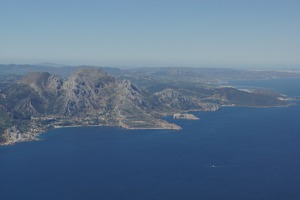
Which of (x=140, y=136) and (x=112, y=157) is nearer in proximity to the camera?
(x=112, y=157)

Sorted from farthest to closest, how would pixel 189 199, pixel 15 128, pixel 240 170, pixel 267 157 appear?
pixel 15 128, pixel 267 157, pixel 240 170, pixel 189 199

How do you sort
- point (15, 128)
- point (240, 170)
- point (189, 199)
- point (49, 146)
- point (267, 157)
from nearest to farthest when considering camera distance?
1. point (189, 199)
2. point (240, 170)
3. point (267, 157)
4. point (49, 146)
5. point (15, 128)

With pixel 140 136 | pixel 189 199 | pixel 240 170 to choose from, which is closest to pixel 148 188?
pixel 189 199

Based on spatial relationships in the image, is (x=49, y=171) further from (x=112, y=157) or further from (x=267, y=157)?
(x=267, y=157)

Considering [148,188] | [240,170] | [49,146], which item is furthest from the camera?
[49,146]

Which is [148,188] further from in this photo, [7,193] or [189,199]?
[7,193]

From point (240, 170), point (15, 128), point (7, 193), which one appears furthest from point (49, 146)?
point (240, 170)
